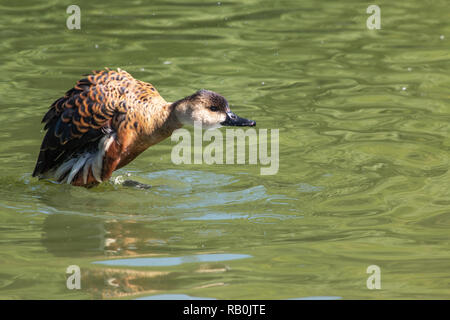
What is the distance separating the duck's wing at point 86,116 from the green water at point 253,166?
390 millimetres

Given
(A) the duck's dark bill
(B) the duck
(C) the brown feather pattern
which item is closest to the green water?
(B) the duck

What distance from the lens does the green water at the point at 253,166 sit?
6422 mm

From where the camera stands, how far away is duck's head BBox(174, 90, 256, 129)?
325 inches

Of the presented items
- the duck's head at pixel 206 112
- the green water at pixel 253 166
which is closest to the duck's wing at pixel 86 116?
the green water at pixel 253 166

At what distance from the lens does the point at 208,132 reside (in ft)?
34.1

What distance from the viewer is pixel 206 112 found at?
8273 mm

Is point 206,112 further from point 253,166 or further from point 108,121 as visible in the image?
point 253,166

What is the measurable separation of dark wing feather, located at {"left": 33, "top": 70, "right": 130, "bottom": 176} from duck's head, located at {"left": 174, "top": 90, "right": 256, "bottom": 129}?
612 mm

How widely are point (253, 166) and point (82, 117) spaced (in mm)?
2048

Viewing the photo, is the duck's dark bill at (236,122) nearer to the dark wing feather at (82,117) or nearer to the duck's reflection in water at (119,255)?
the dark wing feather at (82,117)

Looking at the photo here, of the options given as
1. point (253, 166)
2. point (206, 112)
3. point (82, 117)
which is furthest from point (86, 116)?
point (253, 166)

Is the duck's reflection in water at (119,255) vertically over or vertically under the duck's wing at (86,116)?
under

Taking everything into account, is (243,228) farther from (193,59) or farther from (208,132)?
(193,59)

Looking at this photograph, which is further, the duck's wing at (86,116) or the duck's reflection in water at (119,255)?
the duck's wing at (86,116)
